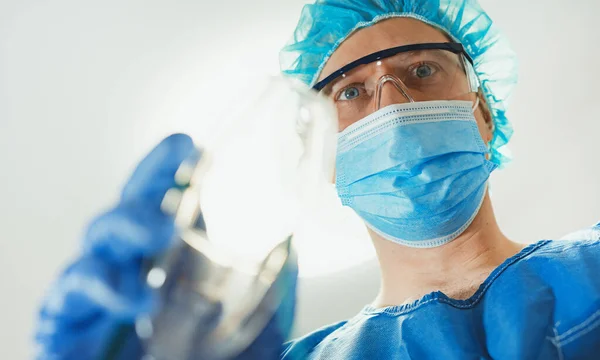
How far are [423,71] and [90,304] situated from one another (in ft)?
3.25

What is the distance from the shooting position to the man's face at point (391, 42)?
1330 millimetres

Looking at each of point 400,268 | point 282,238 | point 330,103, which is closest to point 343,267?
point 400,268

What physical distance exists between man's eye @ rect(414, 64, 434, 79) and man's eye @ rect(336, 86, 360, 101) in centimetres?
16

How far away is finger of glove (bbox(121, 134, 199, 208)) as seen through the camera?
2.49ft

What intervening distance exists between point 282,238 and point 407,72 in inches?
26.6

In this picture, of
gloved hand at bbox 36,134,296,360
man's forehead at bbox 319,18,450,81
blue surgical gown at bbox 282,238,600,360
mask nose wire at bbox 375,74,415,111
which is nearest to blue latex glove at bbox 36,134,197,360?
gloved hand at bbox 36,134,296,360

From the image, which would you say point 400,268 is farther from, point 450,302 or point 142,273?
point 142,273

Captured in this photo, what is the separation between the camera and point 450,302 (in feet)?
3.20

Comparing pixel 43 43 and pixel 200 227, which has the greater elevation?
pixel 43 43

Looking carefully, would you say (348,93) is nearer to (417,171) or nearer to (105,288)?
(417,171)

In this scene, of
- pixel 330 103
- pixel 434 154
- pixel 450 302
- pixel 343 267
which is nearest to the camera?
pixel 450 302

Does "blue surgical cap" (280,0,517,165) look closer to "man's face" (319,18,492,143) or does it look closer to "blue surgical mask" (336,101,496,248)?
"man's face" (319,18,492,143)

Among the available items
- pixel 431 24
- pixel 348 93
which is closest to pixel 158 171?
pixel 348 93

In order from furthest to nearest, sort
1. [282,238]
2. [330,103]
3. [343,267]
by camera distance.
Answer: [343,267]
[330,103]
[282,238]
